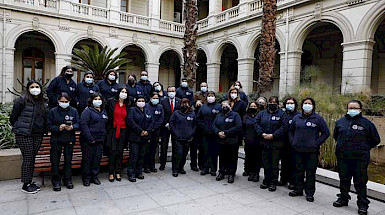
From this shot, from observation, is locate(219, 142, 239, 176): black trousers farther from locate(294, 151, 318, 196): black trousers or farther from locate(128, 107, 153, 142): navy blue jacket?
locate(128, 107, 153, 142): navy blue jacket

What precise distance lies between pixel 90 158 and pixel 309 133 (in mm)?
4161

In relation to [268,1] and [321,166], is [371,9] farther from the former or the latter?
[321,166]

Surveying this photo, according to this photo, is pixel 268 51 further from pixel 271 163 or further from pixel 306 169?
pixel 306 169

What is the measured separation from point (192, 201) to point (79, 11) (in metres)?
17.0

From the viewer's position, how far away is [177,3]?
80.7 ft

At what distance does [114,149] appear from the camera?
5.53 meters

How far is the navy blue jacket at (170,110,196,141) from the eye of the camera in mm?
6102

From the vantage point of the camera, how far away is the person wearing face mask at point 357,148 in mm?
4309

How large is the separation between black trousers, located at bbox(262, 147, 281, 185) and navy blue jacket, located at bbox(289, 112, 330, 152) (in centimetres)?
51

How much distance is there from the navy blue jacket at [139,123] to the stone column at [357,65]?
951 cm

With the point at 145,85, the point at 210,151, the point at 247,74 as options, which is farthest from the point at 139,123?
the point at 247,74

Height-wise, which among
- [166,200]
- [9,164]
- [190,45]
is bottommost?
[166,200]

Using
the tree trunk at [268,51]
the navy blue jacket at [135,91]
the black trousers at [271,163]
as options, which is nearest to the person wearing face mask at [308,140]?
the black trousers at [271,163]

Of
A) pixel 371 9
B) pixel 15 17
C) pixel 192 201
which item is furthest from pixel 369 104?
pixel 15 17
